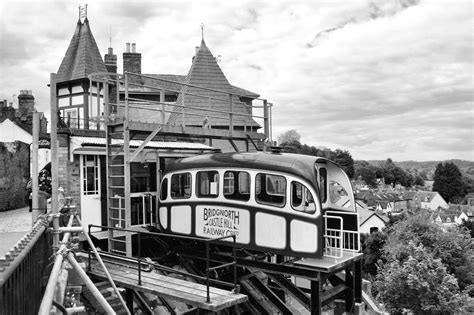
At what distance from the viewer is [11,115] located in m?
24.3

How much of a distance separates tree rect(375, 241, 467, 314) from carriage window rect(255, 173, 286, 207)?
15.8 m

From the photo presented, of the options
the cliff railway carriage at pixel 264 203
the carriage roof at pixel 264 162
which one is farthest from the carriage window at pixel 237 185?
the carriage roof at pixel 264 162

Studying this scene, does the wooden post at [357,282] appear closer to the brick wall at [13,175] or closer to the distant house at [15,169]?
the distant house at [15,169]

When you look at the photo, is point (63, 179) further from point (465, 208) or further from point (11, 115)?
point (465, 208)

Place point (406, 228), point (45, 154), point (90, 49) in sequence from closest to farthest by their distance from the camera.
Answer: point (45, 154)
point (90, 49)
point (406, 228)

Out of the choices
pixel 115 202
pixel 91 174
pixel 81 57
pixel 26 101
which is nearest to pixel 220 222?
pixel 115 202

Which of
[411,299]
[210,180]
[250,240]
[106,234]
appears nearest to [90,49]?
[106,234]

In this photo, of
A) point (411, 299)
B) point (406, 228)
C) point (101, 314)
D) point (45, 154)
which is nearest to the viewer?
point (101, 314)

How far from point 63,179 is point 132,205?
6.67ft

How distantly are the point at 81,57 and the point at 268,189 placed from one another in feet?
46.7

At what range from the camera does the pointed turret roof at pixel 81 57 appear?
19109mm

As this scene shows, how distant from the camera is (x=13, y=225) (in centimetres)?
1188

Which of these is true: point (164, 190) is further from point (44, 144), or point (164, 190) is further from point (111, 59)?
point (111, 59)

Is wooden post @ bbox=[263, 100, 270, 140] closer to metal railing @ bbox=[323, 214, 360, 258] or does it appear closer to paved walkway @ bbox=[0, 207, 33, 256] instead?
metal railing @ bbox=[323, 214, 360, 258]
